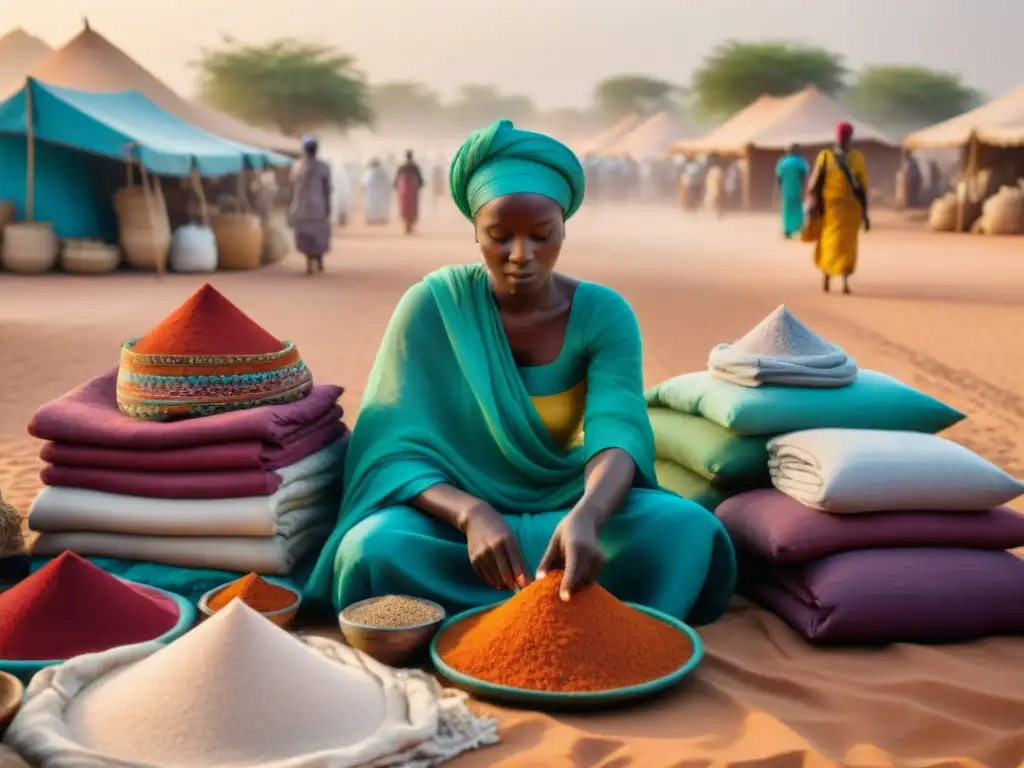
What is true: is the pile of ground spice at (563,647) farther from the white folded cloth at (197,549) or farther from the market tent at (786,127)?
the market tent at (786,127)

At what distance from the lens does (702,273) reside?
53.3ft

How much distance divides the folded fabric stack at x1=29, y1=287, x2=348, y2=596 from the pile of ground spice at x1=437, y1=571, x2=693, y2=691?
880 millimetres

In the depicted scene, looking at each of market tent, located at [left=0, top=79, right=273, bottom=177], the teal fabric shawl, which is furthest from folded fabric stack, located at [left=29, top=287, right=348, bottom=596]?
market tent, located at [left=0, top=79, right=273, bottom=177]

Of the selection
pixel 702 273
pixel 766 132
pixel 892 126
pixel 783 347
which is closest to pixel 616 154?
pixel 766 132

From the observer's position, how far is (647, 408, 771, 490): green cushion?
160 inches

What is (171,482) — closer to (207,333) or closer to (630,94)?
(207,333)

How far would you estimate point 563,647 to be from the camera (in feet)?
9.76

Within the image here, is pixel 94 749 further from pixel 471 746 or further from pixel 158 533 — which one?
pixel 158 533

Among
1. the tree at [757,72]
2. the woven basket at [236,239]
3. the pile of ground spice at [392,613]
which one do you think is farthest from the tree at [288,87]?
the pile of ground spice at [392,613]

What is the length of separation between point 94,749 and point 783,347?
2.64m

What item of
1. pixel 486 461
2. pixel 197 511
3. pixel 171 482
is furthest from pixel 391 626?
pixel 171 482

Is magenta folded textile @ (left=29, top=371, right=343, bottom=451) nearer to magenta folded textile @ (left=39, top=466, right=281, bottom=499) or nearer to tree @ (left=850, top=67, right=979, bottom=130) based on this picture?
magenta folded textile @ (left=39, top=466, right=281, bottom=499)

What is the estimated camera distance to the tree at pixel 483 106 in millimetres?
120312

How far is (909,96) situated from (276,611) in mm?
66258
